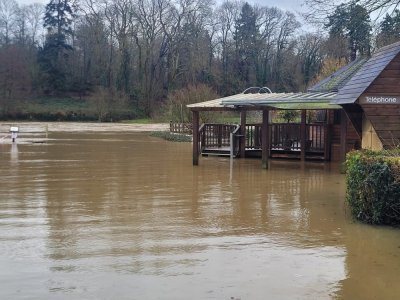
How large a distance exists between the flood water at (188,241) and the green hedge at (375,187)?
0.28 m

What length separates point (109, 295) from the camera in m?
4.95

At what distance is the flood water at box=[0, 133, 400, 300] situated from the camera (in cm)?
522

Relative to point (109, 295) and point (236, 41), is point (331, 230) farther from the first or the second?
point (236, 41)

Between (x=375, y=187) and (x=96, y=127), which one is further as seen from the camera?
(x=96, y=127)

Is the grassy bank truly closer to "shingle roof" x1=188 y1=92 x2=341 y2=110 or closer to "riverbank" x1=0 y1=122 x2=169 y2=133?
"riverbank" x1=0 y1=122 x2=169 y2=133

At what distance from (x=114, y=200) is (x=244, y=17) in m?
73.6

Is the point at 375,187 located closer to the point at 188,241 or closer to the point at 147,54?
the point at 188,241

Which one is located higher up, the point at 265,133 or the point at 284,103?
the point at 284,103

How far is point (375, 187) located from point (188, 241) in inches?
111

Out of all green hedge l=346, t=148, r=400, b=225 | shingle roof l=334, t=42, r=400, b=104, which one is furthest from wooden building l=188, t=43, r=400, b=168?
A: green hedge l=346, t=148, r=400, b=225

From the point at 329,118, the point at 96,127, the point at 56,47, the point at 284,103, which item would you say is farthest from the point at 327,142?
the point at 56,47

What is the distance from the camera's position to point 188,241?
7.00 meters

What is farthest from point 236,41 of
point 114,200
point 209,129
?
point 114,200

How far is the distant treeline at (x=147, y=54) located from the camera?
7062 centimetres
